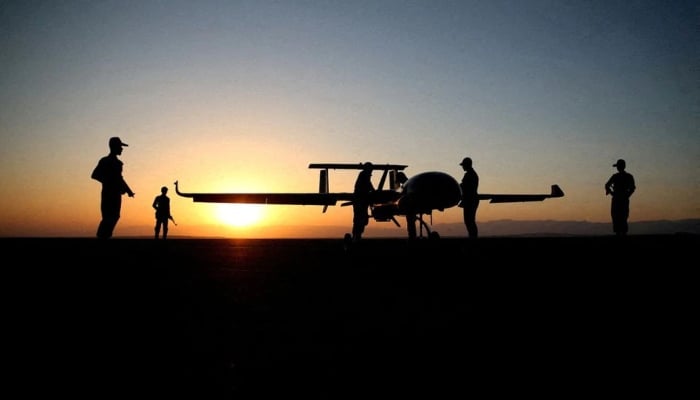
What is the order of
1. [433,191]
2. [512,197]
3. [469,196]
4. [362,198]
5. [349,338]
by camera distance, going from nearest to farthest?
[349,338] < [433,191] < [469,196] < [362,198] < [512,197]

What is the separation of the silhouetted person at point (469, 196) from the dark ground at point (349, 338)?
6134 mm

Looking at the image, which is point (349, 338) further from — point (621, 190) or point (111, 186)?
point (621, 190)

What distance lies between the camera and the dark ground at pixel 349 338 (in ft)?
6.63

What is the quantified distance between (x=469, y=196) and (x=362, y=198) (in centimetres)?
319

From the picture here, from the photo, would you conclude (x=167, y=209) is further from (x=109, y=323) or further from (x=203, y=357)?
(x=203, y=357)

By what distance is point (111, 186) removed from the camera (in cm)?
915

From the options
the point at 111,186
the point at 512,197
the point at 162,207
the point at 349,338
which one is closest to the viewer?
the point at 349,338

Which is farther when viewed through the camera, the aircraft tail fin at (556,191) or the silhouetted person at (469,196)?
the aircraft tail fin at (556,191)

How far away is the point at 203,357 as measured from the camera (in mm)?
2465

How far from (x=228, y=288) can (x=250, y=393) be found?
11.6ft

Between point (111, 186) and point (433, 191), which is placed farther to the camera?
point (433, 191)

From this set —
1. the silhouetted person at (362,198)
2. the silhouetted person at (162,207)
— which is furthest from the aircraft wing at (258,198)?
the silhouetted person at (362,198)

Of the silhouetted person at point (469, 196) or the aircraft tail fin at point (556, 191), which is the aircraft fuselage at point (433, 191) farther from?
the aircraft tail fin at point (556, 191)

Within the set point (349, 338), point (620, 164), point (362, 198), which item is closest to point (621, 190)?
point (620, 164)
